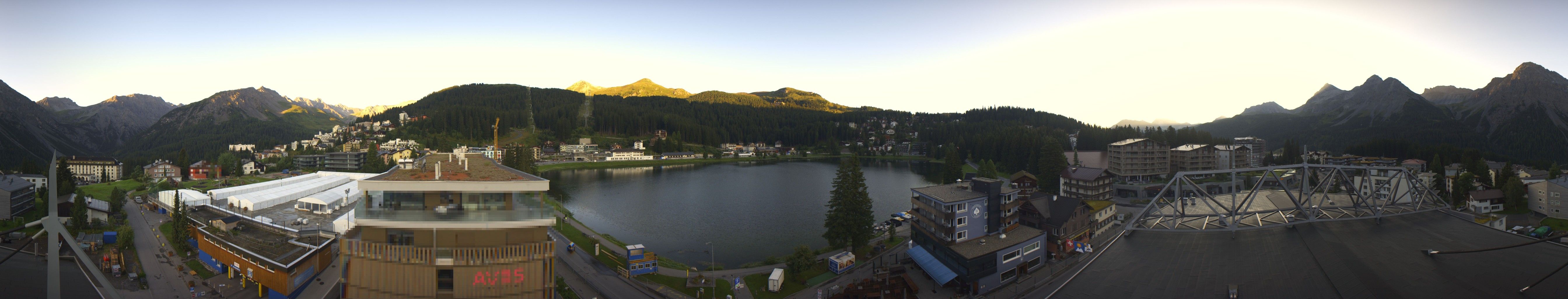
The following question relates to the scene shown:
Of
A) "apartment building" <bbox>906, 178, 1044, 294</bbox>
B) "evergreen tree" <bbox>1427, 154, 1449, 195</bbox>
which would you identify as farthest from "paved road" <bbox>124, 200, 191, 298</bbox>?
"evergreen tree" <bbox>1427, 154, 1449, 195</bbox>

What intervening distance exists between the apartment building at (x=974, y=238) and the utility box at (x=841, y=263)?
179 cm

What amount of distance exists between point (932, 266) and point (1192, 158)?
3345 cm

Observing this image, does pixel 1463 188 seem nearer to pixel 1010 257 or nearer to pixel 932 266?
pixel 1010 257

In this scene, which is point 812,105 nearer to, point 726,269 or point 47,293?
point 726,269

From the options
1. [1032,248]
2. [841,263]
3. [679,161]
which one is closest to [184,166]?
[679,161]

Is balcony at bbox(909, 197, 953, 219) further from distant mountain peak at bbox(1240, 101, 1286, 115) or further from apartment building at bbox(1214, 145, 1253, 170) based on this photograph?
distant mountain peak at bbox(1240, 101, 1286, 115)

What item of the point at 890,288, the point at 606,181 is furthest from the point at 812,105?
the point at 890,288

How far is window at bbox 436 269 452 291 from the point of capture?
18.1ft

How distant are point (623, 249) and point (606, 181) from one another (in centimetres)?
2655

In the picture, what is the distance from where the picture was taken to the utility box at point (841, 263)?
14.1 m

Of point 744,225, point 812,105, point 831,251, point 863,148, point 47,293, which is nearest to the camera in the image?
point 47,293

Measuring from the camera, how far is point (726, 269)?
50.4 ft

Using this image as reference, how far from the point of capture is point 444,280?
18.2 feet

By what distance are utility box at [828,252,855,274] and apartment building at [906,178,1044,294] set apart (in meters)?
1.79
